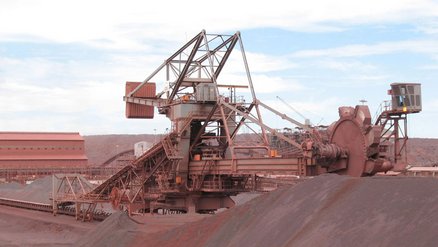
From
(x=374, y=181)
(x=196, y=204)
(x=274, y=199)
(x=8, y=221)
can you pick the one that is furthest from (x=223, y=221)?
(x=8, y=221)

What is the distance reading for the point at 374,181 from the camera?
15484 mm

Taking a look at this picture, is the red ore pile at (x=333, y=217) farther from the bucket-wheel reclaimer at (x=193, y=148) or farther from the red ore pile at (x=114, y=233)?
the bucket-wheel reclaimer at (x=193, y=148)

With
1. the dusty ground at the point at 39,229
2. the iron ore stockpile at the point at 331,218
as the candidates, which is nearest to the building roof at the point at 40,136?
the dusty ground at the point at 39,229

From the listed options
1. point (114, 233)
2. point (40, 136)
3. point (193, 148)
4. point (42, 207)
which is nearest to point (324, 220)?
point (114, 233)

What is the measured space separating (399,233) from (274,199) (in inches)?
234

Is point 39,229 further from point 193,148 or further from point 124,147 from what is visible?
point 124,147

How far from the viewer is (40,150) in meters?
80.2

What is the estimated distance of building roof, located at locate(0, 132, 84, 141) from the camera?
259ft

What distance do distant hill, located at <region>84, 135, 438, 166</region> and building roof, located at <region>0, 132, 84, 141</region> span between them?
151 feet

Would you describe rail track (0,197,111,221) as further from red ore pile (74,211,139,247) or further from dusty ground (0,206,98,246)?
red ore pile (74,211,139,247)

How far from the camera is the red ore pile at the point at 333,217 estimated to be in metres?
12.7

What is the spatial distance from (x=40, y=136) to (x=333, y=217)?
70.0 metres

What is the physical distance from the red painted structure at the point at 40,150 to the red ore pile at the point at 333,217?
6232 centimetres

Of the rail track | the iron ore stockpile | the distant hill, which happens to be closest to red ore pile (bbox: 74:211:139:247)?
the iron ore stockpile
